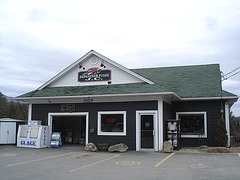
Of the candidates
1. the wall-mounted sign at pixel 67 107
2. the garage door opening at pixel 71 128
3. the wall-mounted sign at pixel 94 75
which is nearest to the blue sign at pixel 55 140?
the wall-mounted sign at pixel 67 107

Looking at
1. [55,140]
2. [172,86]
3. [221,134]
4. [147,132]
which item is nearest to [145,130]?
[147,132]

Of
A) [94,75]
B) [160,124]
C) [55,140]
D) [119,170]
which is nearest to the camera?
[119,170]

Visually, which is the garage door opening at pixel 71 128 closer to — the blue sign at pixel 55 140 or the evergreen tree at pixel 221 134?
the blue sign at pixel 55 140

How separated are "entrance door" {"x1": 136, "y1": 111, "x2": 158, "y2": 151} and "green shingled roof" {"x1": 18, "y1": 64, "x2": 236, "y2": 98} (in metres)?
1.56

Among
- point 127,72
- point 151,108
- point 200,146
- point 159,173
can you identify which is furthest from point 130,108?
point 159,173

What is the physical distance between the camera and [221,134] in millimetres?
16766

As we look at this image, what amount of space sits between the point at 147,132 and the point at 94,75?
5.28 m

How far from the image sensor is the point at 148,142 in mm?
16141

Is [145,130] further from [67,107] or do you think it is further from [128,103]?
[67,107]

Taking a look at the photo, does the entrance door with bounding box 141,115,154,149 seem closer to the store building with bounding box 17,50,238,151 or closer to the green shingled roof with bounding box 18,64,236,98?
the store building with bounding box 17,50,238,151

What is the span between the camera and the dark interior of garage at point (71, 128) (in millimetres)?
21594

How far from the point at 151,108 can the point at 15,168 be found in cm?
826

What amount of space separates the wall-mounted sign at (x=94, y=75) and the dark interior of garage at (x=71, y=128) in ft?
15.2

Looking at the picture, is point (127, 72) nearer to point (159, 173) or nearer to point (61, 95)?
point (61, 95)
